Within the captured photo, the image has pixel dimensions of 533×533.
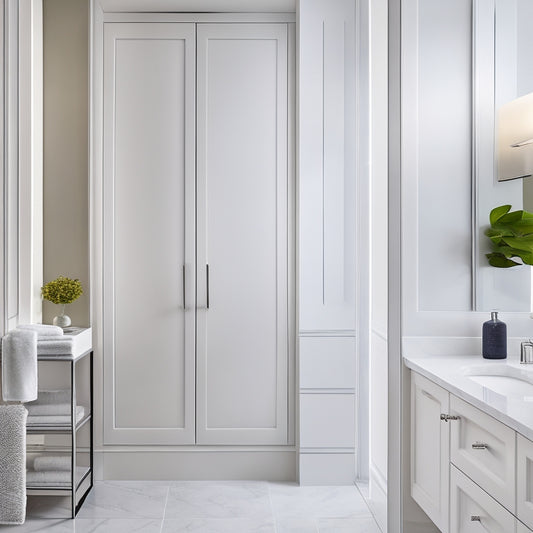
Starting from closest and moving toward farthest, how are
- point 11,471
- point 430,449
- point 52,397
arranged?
1. point 430,449
2. point 11,471
3. point 52,397

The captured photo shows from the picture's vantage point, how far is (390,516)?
226cm

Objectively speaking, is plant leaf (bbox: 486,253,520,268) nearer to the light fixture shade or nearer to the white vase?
the light fixture shade

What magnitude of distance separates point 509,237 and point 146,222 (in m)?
1.88

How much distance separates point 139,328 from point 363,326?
118 centimetres

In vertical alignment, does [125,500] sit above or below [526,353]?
below

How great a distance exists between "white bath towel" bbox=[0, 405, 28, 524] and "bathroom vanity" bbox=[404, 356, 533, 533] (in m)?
1.64

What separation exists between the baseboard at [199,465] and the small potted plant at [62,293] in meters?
0.77

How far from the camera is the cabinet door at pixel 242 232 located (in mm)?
3305

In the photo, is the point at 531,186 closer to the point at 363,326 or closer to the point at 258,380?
the point at 363,326

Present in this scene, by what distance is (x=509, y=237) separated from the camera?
214cm

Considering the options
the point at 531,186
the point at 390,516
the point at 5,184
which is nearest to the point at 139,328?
the point at 5,184

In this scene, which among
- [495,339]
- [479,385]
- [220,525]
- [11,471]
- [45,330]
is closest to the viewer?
[479,385]

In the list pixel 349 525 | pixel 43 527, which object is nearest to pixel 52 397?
pixel 43 527

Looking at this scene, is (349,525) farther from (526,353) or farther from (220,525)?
(526,353)
